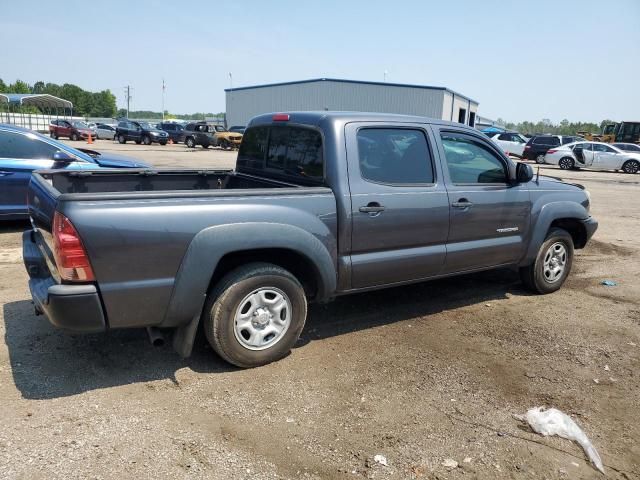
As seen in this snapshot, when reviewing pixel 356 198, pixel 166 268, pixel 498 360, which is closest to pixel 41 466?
pixel 166 268

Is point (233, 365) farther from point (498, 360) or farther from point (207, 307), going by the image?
point (498, 360)

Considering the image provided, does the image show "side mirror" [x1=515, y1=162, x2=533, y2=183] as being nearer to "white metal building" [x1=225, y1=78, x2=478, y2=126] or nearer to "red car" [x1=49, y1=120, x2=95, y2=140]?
"white metal building" [x1=225, y1=78, x2=478, y2=126]

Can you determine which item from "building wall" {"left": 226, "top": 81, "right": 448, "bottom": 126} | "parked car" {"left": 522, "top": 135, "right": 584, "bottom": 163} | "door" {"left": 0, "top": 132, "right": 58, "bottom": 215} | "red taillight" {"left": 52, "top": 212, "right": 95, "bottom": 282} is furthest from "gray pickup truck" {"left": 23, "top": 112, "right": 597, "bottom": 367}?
"building wall" {"left": 226, "top": 81, "right": 448, "bottom": 126}

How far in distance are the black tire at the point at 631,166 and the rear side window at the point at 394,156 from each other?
2639 centimetres

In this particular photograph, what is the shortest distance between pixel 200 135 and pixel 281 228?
33.4 m

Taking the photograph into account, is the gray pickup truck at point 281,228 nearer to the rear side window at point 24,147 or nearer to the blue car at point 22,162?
the blue car at point 22,162

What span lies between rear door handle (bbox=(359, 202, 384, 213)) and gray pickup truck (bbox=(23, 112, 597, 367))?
1cm

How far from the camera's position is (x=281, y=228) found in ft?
11.8

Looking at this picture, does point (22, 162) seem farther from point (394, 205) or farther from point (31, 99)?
point (31, 99)

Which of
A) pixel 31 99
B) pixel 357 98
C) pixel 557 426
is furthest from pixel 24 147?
pixel 357 98

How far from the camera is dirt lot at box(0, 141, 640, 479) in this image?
2.81m

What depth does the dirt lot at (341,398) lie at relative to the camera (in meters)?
2.81

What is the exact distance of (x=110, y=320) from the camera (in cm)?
320

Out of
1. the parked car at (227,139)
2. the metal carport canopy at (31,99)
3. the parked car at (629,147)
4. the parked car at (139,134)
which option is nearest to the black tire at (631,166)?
the parked car at (629,147)
